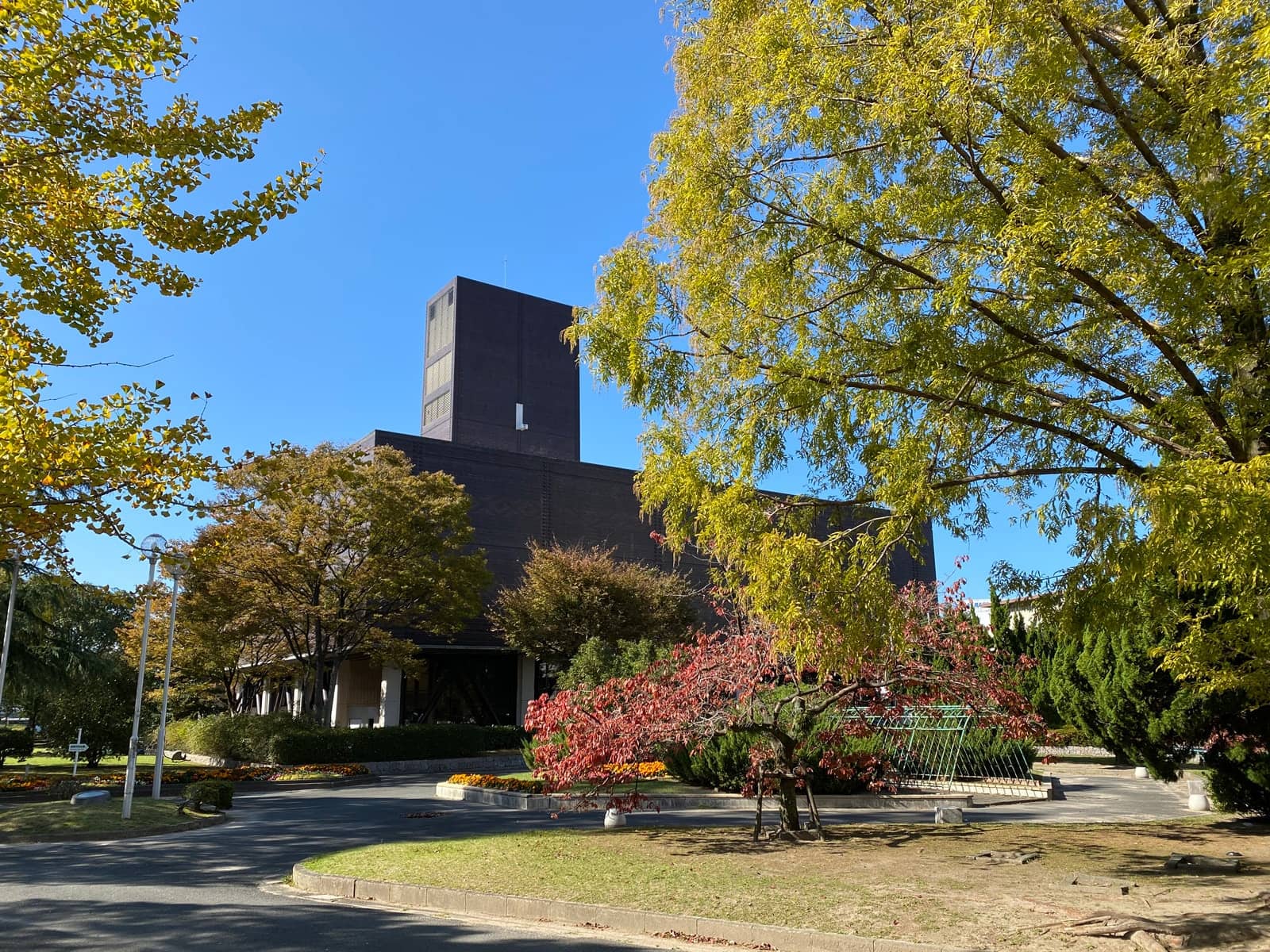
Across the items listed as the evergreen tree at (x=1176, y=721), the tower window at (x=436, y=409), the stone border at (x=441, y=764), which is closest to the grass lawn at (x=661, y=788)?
the evergreen tree at (x=1176, y=721)

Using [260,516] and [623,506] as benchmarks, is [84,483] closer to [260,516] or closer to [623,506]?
[260,516]

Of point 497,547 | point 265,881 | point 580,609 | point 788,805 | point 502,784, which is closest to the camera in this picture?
point 265,881

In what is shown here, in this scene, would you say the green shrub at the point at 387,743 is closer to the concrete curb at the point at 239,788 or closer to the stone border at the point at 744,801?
the concrete curb at the point at 239,788

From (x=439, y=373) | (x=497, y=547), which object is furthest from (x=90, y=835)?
(x=439, y=373)

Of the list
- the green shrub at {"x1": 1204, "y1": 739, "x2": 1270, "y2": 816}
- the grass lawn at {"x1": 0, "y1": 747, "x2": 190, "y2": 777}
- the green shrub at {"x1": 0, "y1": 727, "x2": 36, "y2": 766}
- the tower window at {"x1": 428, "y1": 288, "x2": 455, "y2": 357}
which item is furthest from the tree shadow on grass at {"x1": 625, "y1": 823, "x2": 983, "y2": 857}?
the tower window at {"x1": 428, "y1": 288, "x2": 455, "y2": 357}

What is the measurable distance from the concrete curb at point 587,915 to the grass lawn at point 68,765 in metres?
16.8

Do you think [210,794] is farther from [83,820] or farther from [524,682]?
[524,682]

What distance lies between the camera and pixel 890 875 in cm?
935

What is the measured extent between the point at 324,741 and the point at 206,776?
19.4ft

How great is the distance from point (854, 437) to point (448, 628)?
2477cm

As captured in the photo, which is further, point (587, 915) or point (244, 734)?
point (244, 734)

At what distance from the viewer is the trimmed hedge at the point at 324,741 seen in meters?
28.9

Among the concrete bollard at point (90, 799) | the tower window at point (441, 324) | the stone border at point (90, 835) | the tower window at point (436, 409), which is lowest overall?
the stone border at point (90, 835)

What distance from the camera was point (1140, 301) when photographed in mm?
8148
